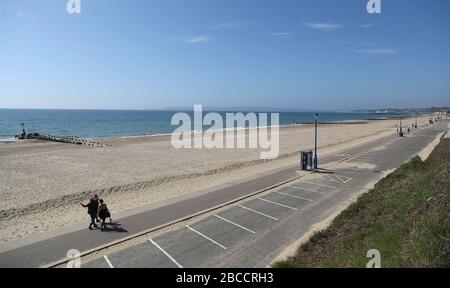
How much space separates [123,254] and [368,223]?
831 cm

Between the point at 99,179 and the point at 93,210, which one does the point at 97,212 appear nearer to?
the point at 93,210

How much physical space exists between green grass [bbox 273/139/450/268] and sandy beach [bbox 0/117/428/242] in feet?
30.4

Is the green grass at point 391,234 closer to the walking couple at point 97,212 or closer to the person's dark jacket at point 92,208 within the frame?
the walking couple at point 97,212

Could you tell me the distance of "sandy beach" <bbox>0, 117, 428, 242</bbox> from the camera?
15.7 meters

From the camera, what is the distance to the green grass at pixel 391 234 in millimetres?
7668

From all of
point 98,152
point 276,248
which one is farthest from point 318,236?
point 98,152

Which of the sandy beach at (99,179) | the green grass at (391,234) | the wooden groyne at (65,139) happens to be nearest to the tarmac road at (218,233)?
the green grass at (391,234)

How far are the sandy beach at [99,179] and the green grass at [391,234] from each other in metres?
9.27

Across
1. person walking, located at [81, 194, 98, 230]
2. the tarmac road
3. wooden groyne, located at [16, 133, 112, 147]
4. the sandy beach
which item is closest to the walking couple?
person walking, located at [81, 194, 98, 230]

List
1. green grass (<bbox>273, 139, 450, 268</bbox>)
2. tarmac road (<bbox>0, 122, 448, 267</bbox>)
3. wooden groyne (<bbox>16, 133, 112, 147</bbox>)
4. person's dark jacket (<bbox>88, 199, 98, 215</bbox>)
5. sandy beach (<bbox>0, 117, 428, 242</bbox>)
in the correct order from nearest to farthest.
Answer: green grass (<bbox>273, 139, 450, 268</bbox>), tarmac road (<bbox>0, 122, 448, 267</bbox>), person's dark jacket (<bbox>88, 199, 98, 215</bbox>), sandy beach (<bbox>0, 117, 428, 242</bbox>), wooden groyne (<bbox>16, 133, 112, 147</bbox>)

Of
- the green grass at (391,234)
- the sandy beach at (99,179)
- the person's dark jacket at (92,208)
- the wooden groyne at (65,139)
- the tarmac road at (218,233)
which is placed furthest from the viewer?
the wooden groyne at (65,139)

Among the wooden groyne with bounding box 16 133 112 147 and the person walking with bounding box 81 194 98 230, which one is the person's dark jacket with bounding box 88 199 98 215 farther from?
the wooden groyne with bounding box 16 133 112 147

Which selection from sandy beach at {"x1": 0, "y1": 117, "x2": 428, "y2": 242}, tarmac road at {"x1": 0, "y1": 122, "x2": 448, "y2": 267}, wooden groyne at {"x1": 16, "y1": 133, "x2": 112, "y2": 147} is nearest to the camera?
tarmac road at {"x1": 0, "y1": 122, "x2": 448, "y2": 267}

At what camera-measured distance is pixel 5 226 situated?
14047 mm
